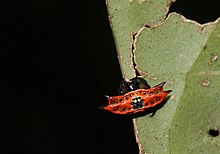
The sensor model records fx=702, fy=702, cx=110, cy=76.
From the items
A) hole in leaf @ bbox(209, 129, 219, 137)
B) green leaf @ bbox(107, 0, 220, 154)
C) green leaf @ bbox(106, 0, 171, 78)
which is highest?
green leaf @ bbox(106, 0, 171, 78)

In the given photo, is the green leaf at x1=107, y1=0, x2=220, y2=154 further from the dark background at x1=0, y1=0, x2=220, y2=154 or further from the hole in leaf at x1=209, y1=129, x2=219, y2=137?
the dark background at x1=0, y1=0, x2=220, y2=154

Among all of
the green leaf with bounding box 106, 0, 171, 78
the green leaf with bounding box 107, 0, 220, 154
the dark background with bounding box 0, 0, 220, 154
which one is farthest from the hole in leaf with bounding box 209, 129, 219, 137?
the dark background with bounding box 0, 0, 220, 154

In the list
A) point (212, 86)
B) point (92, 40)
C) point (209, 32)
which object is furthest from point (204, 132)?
point (92, 40)

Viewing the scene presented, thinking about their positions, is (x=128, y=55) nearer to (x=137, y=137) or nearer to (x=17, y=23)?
(x=137, y=137)

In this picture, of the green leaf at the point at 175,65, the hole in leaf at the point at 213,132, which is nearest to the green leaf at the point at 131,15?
the green leaf at the point at 175,65

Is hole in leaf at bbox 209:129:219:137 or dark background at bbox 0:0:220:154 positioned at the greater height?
dark background at bbox 0:0:220:154

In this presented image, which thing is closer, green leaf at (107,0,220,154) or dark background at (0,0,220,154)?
green leaf at (107,0,220,154)
